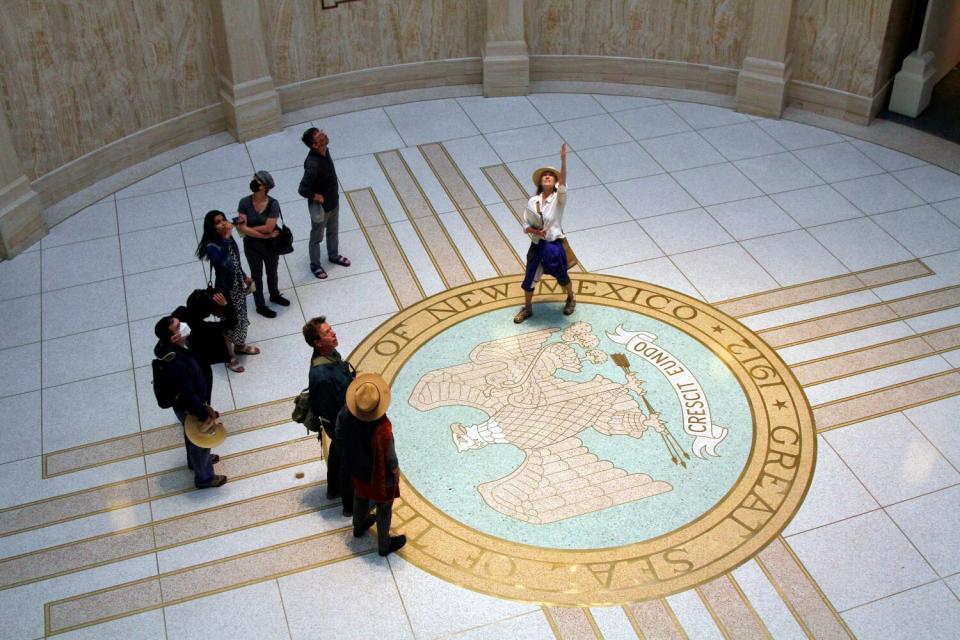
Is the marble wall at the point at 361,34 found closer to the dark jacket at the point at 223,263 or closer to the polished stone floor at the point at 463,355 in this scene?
the polished stone floor at the point at 463,355

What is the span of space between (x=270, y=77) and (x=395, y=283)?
3.37m

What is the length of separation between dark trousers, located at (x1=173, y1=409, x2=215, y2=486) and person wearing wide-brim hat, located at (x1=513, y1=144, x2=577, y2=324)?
274 cm

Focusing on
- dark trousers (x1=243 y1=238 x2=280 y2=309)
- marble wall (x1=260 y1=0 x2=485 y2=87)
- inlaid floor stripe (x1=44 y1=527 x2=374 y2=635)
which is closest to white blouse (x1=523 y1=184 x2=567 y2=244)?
dark trousers (x1=243 y1=238 x2=280 y2=309)

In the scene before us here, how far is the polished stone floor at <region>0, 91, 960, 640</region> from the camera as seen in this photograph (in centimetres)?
562

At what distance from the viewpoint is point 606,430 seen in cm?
673

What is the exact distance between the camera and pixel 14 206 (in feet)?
28.2

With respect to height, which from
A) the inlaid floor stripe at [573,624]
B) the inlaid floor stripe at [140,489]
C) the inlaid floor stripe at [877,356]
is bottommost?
the inlaid floor stripe at [573,624]

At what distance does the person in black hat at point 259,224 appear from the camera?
23.7ft

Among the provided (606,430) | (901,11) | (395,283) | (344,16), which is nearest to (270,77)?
(344,16)

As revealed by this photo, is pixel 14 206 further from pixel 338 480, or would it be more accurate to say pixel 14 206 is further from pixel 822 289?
pixel 822 289

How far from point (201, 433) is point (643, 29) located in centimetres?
719

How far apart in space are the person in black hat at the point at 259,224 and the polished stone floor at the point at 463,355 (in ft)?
1.67

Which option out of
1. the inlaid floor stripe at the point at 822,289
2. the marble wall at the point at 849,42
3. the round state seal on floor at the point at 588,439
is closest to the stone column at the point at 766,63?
the marble wall at the point at 849,42

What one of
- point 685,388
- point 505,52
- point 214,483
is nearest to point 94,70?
point 505,52
